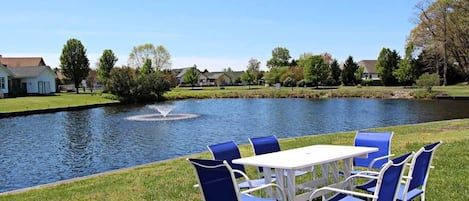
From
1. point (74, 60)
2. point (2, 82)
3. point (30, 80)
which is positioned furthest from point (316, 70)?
point (2, 82)

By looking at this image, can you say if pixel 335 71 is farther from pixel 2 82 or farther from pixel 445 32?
pixel 2 82

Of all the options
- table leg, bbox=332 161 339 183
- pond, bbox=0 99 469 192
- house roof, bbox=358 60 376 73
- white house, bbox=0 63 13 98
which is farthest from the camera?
house roof, bbox=358 60 376 73

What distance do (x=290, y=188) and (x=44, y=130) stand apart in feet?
77.3

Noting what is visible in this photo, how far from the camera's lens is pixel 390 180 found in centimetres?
410

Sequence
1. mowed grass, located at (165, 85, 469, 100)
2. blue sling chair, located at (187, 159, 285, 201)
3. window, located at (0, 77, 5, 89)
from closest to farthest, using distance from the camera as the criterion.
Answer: blue sling chair, located at (187, 159, 285, 201) < mowed grass, located at (165, 85, 469, 100) < window, located at (0, 77, 5, 89)

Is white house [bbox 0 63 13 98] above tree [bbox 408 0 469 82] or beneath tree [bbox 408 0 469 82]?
beneath

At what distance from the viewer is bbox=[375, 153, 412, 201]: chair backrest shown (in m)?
4.00

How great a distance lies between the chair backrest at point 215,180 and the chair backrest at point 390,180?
4.29 feet

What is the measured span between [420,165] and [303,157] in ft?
4.17

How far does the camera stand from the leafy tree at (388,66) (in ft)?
238

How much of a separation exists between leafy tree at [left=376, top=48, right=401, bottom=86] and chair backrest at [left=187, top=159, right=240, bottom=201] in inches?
2875

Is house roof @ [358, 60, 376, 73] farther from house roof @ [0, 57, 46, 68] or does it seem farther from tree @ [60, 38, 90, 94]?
house roof @ [0, 57, 46, 68]

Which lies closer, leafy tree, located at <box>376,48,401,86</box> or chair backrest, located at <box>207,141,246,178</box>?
chair backrest, located at <box>207,141,246,178</box>

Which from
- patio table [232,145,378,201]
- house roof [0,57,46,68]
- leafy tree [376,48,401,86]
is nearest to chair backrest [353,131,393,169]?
patio table [232,145,378,201]
